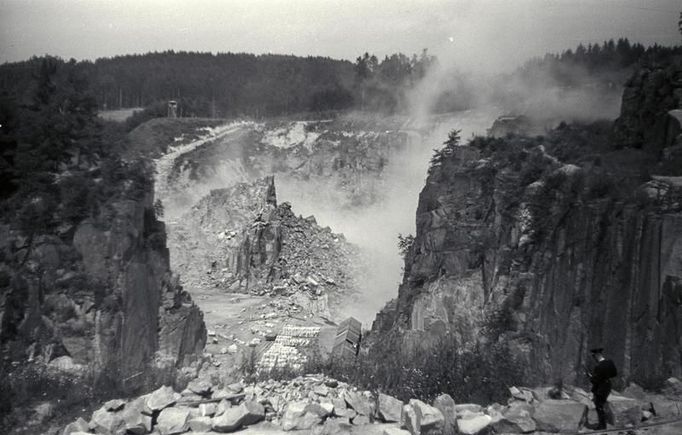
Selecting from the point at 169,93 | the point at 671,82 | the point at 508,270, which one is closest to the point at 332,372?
the point at 508,270

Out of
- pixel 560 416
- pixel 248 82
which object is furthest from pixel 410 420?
pixel 248 82

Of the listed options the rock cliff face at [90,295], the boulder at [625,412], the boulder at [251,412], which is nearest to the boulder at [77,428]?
the boulder at [251,412]

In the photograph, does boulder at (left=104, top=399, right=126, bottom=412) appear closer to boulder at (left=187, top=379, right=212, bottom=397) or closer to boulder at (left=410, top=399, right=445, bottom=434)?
boulder at (left=187, top=379, right=212, bottom=397)

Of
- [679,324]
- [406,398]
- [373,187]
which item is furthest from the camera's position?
[373,187]

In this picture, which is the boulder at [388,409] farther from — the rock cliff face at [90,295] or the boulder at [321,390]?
the rock cliff face at [90,295]

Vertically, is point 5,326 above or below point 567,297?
below

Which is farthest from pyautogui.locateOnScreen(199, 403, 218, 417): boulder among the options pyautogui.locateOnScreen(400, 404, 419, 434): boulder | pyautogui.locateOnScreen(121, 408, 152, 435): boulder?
pyautogui.locateOnScreen(400, 404, 419, 434): boulder

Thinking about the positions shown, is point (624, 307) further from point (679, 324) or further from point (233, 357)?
point (233, 357)
